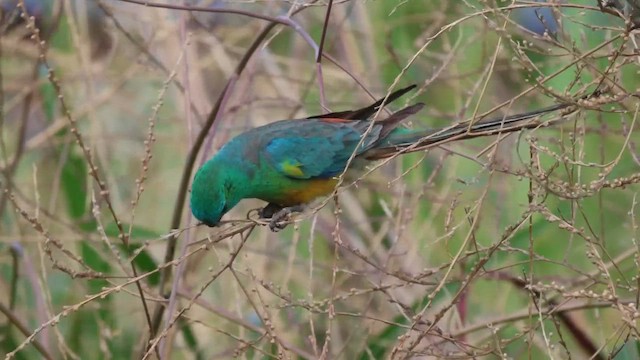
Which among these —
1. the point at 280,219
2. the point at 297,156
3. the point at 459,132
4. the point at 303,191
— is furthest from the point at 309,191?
the point at 459,132

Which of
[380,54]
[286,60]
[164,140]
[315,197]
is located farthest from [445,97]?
[315,197]

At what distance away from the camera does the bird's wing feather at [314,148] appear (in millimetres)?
3365

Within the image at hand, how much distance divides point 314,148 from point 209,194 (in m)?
0.50

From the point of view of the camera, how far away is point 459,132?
2.52m

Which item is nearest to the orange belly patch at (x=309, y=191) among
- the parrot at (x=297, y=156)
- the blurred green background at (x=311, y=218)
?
the parrot at (x=297, y=156)

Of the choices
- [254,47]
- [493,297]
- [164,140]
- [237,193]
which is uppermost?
[254,47]

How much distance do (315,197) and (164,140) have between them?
2.22m

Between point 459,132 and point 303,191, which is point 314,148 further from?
point 459,132

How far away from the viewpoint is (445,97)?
520cm

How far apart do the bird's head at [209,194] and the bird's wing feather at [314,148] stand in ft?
0.93

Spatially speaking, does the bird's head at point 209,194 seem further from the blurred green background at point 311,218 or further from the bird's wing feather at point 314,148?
the bird's wing feather at point 314,148

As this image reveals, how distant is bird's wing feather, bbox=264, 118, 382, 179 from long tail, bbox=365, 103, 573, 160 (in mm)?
139

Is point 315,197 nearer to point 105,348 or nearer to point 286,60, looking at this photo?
point 105,348

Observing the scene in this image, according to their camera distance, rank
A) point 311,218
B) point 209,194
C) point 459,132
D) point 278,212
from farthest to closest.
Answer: point 311,218 < point 278,212 < point 209,194 < point 459,132
